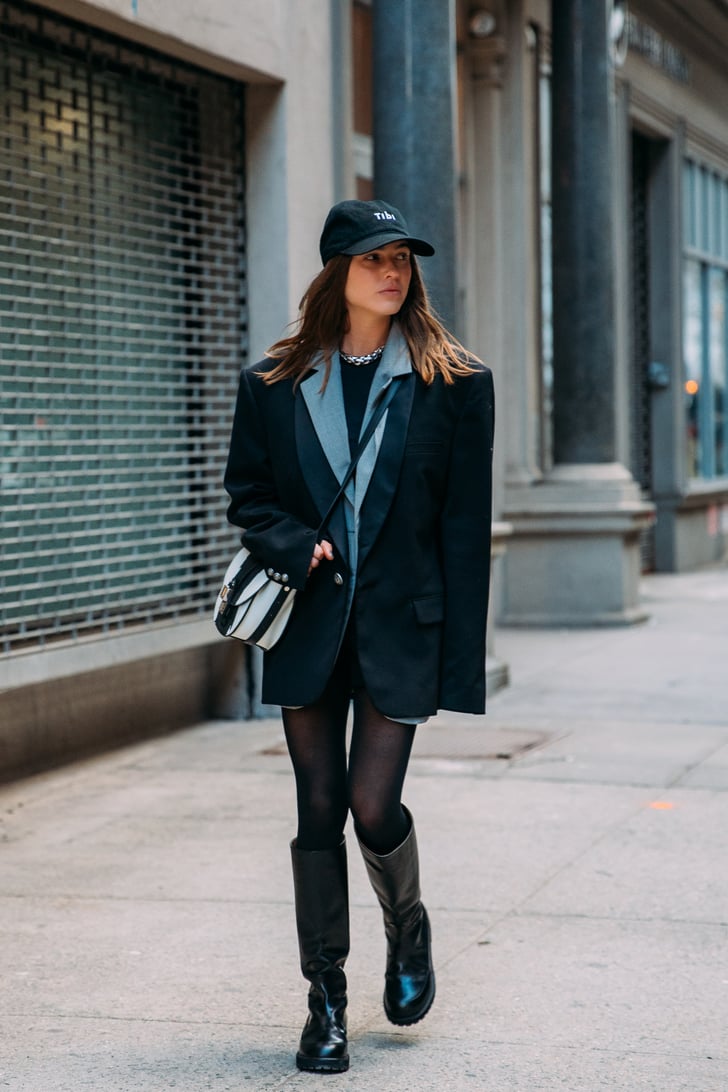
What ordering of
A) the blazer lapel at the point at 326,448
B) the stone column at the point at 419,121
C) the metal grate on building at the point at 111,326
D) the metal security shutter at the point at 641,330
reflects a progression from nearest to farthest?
the blazer lapel at the point at 326,448
the metal grate on building at the point at 111,326
the stone column at the point at 419,121
the metal security shutter at the point at 641,330

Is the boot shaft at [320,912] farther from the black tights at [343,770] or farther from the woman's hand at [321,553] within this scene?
the woman's hand at [321,553]

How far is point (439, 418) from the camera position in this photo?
12.7 feet

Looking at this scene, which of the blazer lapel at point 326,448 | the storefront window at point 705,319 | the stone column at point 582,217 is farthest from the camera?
the storefront window at point 705,319

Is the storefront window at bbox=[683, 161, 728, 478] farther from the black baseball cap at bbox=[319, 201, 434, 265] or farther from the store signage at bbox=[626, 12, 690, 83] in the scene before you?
the black baseball cap at bbox=[319, 201, 434, 265]

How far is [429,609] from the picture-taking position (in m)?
3.84

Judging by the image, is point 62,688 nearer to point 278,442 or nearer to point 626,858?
point 626,858

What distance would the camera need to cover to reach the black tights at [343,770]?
380 centimetres

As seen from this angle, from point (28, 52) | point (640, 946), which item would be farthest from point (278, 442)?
point (28, 52)

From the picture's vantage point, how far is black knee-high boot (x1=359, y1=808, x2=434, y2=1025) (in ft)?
12.8

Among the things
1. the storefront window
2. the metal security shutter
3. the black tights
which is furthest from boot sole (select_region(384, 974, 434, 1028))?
the storefront window

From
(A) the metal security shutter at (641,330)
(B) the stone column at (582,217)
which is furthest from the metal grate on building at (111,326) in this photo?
(A) the metal security shutter at (641,330)

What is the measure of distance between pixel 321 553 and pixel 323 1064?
3.82ft

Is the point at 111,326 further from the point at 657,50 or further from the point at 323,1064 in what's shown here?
the point at 657,50

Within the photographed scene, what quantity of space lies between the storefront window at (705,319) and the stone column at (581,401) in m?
5.68
